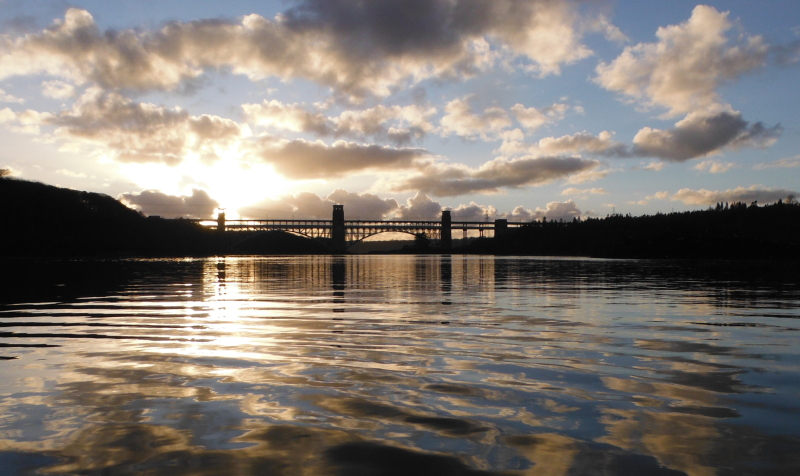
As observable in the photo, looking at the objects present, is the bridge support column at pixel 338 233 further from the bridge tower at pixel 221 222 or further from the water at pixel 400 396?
the water at pixel 400 396

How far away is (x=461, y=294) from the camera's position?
19938 mm

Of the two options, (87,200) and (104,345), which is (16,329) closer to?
(104,345)

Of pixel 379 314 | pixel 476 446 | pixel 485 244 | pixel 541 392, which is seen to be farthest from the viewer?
pixel 485 244

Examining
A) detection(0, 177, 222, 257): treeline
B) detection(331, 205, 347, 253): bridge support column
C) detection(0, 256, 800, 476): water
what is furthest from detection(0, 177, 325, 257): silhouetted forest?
detection(0, 256, 800, 476): water

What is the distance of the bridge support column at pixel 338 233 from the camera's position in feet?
577

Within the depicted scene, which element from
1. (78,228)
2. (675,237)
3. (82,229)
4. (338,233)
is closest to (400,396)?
(675,237)

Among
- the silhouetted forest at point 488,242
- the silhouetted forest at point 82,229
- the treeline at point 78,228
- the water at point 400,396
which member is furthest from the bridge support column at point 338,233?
the water at point 400,396

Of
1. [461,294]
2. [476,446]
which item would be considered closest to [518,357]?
[476,446]

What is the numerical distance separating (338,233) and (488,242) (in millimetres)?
48863

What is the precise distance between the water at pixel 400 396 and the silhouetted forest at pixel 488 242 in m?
75.8

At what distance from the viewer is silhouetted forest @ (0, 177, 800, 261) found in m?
83.1

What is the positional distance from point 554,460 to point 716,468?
42.9 inches

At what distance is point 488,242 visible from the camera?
182 metres

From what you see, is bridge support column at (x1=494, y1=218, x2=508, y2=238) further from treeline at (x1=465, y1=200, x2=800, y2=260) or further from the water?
the water
